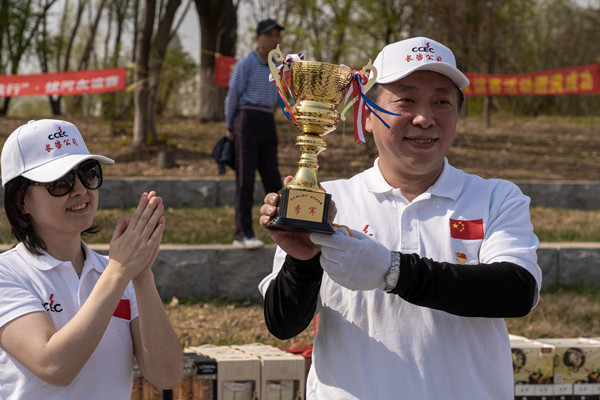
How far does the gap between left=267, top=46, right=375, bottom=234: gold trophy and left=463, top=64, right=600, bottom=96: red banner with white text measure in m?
9.77

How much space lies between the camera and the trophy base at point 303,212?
1992 millimetres

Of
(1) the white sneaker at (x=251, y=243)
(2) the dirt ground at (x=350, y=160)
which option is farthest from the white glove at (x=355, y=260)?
(1) the white sneaker at (x=251, y=243)

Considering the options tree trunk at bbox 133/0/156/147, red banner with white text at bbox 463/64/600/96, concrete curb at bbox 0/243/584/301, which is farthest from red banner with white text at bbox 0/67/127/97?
red banner with white text at bbox 463/64/600/96

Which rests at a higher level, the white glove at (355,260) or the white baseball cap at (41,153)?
the white baseball cap at (41,153)

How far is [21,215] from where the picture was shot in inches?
90.7

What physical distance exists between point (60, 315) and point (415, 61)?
1216 mm

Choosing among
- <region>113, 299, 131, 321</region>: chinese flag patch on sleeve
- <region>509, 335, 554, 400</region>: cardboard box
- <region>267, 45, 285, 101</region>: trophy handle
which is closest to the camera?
<region>267, 45, 285, 101</region>: trophy handle

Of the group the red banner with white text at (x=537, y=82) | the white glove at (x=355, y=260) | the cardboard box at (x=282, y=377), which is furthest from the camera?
the red banner with white text at (x=537, y=82)

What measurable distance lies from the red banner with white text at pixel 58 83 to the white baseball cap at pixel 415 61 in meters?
8.52

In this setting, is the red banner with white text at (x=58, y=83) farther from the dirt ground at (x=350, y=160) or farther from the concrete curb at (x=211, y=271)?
the concrete curb at (x=211, y=271)

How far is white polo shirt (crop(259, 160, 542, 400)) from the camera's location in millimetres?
2104

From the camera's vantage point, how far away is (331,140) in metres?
12.7

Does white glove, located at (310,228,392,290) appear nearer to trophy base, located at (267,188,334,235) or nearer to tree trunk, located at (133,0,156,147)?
trophy base, located at (267,188,334,235)

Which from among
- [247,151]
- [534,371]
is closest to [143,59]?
[247,151]
